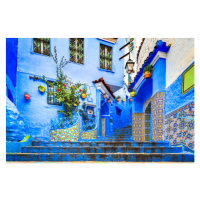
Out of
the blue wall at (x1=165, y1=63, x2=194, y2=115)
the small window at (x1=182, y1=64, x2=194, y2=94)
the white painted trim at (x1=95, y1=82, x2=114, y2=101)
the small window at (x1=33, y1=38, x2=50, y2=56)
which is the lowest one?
the blue wall at (x1=165, y1=63, x2=194, y2=115)

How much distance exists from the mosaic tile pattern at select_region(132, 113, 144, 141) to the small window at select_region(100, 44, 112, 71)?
177cm

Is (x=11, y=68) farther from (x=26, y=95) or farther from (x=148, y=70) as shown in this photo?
(x=148, y=70)

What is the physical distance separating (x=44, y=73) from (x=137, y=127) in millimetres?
3196

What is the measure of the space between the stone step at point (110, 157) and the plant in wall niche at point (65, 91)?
1936mm

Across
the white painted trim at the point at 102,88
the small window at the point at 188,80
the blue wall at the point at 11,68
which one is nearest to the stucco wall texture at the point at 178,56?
the small window at the point at 188,80

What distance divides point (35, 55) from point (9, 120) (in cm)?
196

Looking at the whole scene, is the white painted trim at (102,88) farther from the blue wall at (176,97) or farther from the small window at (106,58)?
the blue wall at (176,97)

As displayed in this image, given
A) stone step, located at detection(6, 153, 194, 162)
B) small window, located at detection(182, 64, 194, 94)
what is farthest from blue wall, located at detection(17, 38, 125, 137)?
small window, located at detection(182, 64, 194, 94)

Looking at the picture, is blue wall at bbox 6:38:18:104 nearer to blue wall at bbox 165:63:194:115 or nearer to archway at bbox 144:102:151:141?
blue wall at bbox 165:63:194:115

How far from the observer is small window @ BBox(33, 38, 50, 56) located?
12.8ft

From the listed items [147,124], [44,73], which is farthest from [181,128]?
[44,73]

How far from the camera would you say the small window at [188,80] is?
2242mm

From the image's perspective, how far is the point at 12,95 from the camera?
3.19m

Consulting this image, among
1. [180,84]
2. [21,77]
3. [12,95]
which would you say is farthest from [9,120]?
[180,84]
